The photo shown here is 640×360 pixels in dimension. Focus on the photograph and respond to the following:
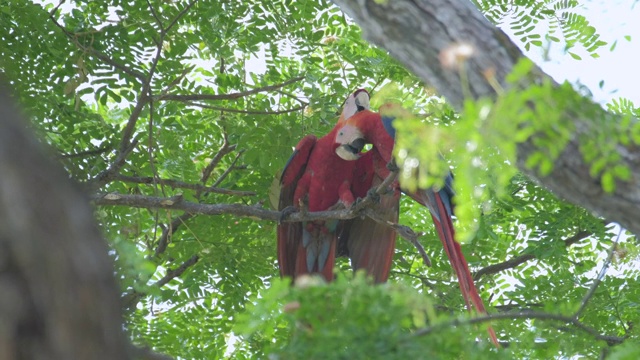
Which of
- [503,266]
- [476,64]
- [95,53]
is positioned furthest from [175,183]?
[476,64]

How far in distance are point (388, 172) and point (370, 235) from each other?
35 centimetres

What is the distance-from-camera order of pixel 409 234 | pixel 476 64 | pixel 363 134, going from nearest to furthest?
pixel 476 64 → pixel 409 234 → pixel 363 134

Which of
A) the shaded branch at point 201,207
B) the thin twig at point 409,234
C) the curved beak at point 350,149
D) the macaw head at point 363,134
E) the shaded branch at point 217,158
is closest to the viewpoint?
the shaded branch at point 201,207

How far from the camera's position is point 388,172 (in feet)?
12.0

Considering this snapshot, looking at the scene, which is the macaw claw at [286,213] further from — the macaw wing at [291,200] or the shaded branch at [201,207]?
the macaw wing at [291,200]

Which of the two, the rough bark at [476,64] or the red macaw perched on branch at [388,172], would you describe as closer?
the rough bark at [476,64]

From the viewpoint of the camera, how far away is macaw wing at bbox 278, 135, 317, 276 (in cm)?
375

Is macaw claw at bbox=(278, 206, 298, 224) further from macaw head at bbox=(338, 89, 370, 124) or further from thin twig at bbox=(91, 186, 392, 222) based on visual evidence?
macaw head at bbox=(338, 89, 370, 124)

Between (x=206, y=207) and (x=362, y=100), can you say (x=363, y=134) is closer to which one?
(x=362, y=100)

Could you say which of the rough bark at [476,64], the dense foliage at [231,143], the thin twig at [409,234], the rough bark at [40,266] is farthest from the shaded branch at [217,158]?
the rough bark at [40,266]

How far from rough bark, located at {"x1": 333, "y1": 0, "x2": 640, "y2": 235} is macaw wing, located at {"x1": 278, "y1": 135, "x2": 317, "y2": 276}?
2.16 m

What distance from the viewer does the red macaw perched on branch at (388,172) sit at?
323cm

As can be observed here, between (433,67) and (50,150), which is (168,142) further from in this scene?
(50,150)

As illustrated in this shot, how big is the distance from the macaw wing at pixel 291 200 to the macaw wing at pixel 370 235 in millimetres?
230
